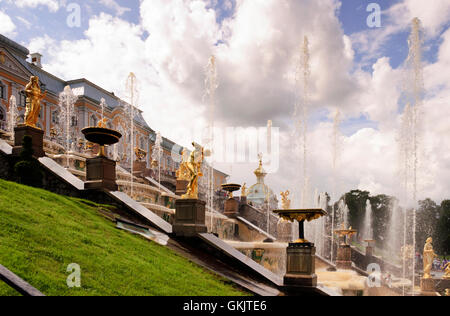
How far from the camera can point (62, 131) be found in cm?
4903

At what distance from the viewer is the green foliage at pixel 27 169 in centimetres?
1367

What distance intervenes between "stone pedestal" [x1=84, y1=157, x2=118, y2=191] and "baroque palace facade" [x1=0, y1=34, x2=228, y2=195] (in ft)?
35.4

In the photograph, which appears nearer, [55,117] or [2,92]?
[2,92]

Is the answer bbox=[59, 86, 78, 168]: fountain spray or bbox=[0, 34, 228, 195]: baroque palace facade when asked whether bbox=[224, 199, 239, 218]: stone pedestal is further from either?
bbox=[59, 86, 78, 168]: fountain spray

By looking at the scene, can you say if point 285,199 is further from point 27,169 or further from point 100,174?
point 27,169

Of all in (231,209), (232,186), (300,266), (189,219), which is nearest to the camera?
(300,266)

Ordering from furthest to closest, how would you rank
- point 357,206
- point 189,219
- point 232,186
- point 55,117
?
1. point 357,206
2. point 55,117
3. point 232,186
4. point 189,219

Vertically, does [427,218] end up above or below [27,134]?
below

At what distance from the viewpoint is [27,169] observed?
13.7m

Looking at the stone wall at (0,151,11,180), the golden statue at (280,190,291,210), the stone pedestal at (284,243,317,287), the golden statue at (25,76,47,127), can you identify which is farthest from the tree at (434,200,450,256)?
the stone wall at (0,151,11,180)

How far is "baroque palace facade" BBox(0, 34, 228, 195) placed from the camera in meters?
34.6

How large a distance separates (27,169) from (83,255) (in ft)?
25.4

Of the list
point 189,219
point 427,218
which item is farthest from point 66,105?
point 427,218
